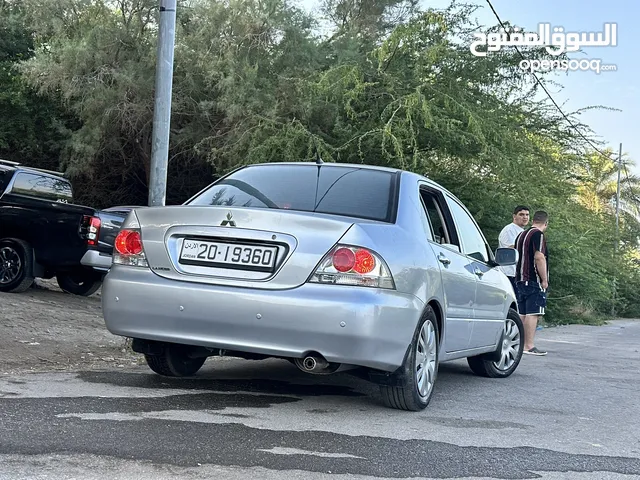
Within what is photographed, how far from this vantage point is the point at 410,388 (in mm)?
5770

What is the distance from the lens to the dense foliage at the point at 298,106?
16219mm

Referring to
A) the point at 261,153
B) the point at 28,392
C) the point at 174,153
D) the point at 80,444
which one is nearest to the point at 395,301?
the point at 80,444

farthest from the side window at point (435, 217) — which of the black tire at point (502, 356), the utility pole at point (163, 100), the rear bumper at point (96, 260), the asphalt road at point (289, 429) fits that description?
the rear bumper at point (96, 260)

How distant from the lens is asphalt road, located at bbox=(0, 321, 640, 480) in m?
4.18

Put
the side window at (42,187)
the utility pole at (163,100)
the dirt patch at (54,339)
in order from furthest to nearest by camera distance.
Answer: the side window at (42,187), the utility pole at (163,100), the dirt patch at (54,339)

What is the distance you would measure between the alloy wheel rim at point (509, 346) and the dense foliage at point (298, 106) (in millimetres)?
6599

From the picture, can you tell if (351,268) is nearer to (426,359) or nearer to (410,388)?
(410,388)

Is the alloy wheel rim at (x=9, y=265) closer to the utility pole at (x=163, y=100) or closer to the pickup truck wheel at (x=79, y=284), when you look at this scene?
the pickup truck wheel at (x=79, y=284)

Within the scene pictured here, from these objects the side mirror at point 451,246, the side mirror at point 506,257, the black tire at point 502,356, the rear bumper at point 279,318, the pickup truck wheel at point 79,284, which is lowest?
the pickup truck wheel at point 79,284

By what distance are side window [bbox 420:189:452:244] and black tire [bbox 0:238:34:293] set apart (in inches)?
275

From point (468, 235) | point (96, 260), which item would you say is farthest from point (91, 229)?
point (468, 235)

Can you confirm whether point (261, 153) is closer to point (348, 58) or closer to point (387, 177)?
point (348, 58)

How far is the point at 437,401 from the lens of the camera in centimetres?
662

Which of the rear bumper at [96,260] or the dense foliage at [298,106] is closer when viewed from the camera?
the rear bumper at [96,260]
